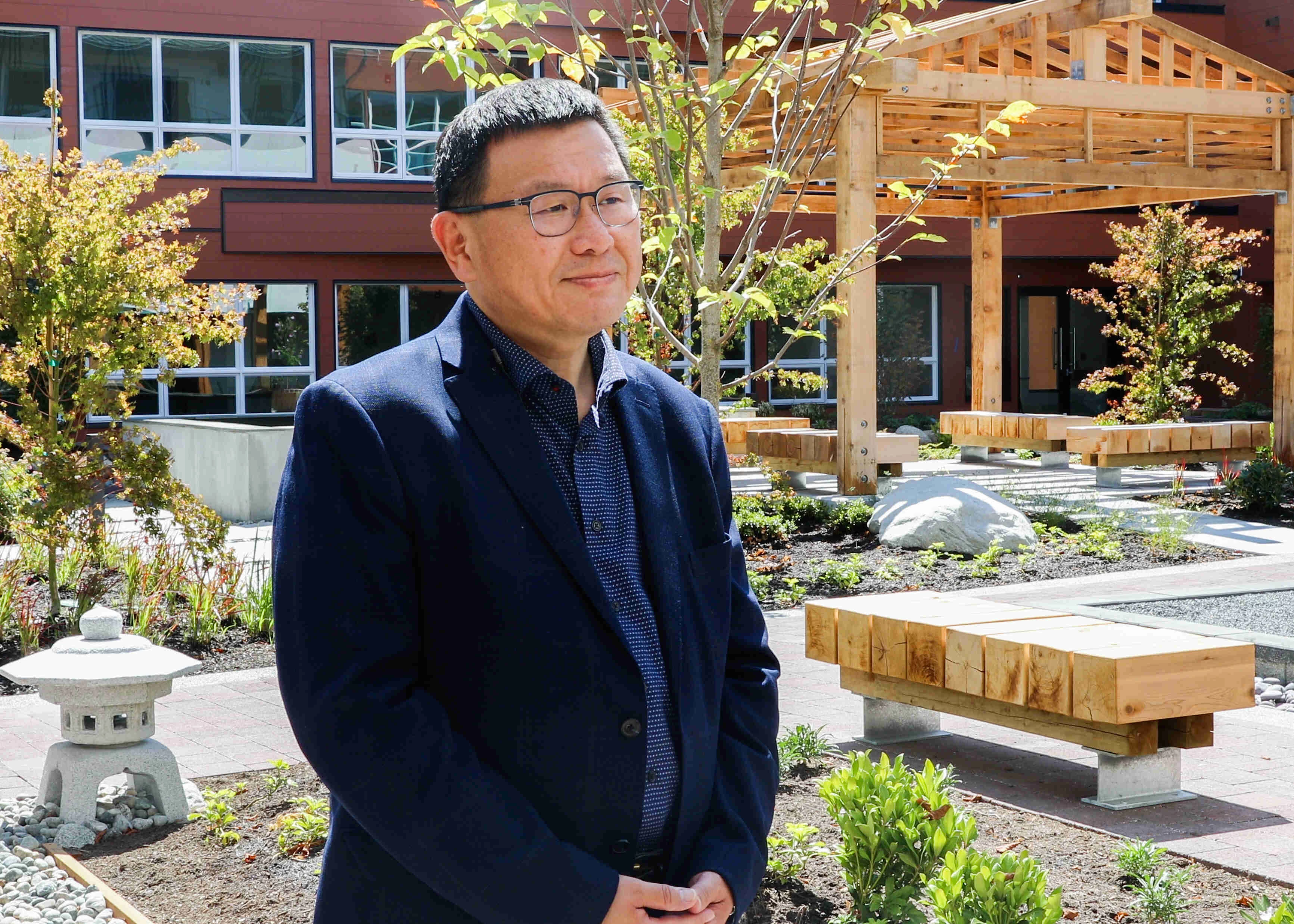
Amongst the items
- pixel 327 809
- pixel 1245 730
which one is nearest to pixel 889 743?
pixel 1245 730

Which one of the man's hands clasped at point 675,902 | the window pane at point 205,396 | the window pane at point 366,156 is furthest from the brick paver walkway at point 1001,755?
the window pane at point 366,156

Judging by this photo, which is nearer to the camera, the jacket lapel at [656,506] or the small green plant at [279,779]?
the jacket lapel at [656,506]

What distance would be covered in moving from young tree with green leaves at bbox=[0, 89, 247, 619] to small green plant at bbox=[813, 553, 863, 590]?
403 cm

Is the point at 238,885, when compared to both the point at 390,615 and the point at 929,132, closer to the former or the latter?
the point at 390,615

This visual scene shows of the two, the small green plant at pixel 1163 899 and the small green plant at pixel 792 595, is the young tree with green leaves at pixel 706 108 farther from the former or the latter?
the small green plant at pixel 1163 899

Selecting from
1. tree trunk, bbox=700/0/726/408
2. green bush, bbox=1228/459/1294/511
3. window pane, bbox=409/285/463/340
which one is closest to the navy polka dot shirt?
tree trunk, bbox=700/0/726/408

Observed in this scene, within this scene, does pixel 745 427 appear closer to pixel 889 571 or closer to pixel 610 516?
pixel 889 571

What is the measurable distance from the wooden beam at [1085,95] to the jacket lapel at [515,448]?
12218mm

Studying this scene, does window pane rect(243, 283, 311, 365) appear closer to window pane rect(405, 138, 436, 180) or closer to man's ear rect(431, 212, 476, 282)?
window pane rect(405, 138, 436, 180)

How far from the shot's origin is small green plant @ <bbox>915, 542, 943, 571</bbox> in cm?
1080

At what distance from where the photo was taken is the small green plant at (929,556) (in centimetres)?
1080

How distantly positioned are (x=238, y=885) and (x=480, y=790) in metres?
2.89

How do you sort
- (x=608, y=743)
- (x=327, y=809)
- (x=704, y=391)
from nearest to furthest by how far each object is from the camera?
(x=608, y=743) → (x=327, y=809) → (x=704, y=391)

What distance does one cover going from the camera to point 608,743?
1.93m
